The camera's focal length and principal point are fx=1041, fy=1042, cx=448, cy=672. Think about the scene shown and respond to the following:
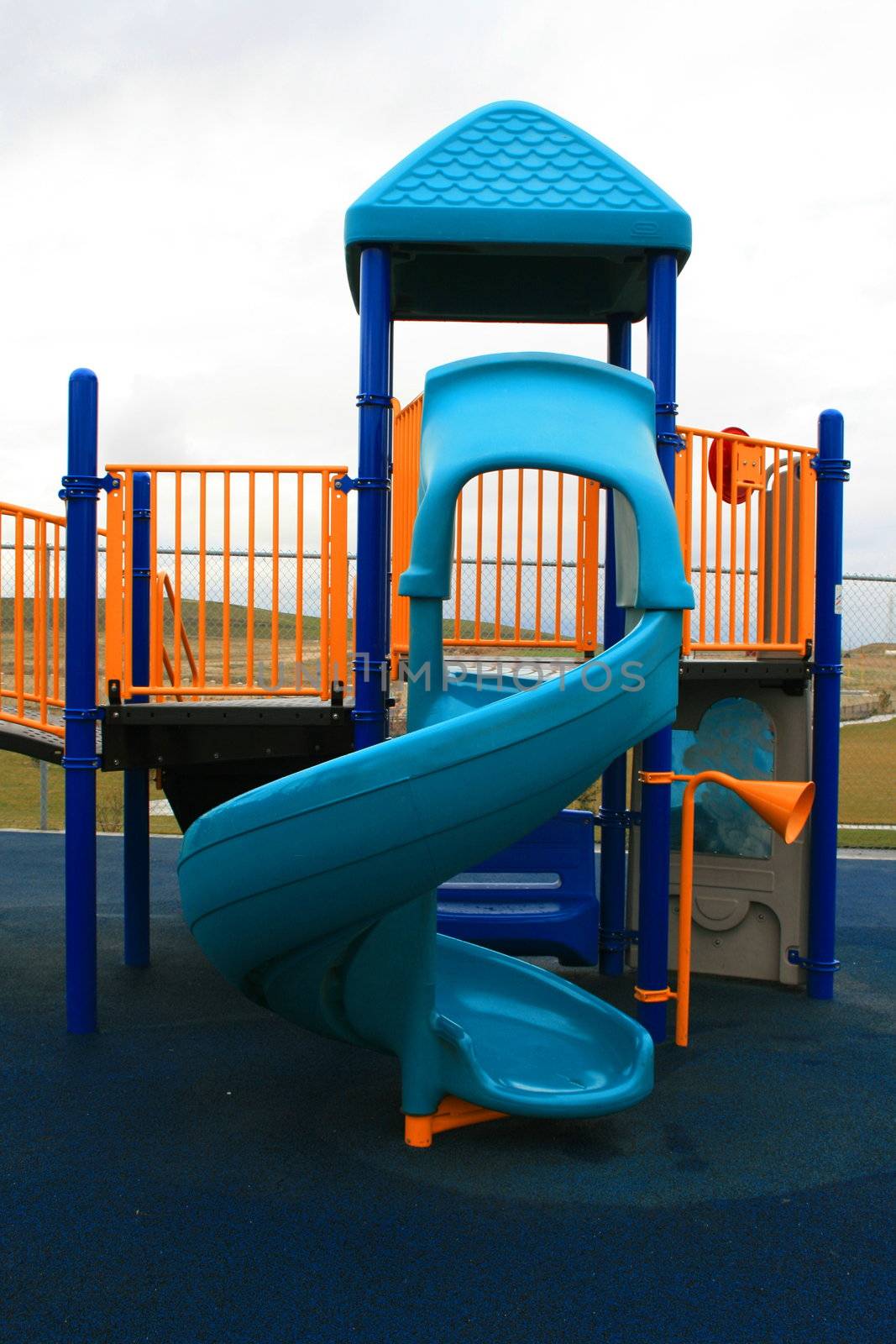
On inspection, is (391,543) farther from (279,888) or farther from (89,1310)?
(89,1310)

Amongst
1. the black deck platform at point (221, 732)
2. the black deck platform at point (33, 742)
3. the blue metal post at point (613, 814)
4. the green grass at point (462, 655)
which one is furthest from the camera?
the green grass at point (462, 655)

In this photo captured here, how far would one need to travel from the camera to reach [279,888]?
308cm

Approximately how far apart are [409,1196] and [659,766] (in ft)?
6.97

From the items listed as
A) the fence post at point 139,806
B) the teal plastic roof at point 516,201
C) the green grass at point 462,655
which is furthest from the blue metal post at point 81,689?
the green grass at point 462,655

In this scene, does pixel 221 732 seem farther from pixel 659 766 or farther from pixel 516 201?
pixel 516 201

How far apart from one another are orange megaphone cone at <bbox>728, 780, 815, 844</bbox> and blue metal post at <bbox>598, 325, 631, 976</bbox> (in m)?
1.00

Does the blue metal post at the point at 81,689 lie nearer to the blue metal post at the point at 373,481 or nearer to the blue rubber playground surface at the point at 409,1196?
the blue rubber playground surface at the point at 409,1196

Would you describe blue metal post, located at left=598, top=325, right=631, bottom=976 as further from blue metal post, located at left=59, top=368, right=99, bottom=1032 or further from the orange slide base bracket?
blue metal post, located at left=59, top=368, right=99, bottom=1032

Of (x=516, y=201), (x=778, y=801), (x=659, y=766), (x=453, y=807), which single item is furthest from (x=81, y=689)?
(x=778, y=801)

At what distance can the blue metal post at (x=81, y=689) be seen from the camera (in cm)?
463

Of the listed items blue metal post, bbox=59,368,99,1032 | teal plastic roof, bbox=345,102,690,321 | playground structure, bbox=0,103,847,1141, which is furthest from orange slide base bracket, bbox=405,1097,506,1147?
teal plastic roof, bbox=345,102,690,321

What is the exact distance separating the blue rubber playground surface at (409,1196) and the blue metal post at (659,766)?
1.15 ft

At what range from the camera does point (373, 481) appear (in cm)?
446

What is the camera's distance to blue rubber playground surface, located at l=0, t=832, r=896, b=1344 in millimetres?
2580
